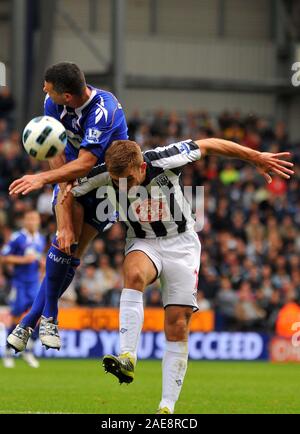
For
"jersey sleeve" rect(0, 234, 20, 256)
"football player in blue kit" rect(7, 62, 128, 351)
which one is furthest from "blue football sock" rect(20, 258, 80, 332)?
"jersey sleeve" rect(0, 234, 20, 256)

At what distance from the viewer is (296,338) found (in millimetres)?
21094

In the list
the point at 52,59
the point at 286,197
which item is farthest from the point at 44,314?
the point at 52,59

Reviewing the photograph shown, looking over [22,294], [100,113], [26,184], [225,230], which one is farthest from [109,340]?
[26,184]

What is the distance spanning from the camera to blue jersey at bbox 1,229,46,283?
1847 centimetres

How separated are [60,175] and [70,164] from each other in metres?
0.17

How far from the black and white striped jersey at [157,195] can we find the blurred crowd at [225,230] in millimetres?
11203

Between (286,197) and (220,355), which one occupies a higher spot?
(286,197)

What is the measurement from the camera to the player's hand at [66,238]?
1022cm

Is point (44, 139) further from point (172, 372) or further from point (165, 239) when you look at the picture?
point (172, 372)

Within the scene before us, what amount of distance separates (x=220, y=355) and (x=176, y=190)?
11956 mm

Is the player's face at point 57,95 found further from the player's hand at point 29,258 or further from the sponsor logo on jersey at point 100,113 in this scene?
the player's hand at point 29,258

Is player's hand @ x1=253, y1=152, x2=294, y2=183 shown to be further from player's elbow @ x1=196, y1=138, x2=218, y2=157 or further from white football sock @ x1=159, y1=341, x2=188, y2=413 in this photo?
white football sock @ x1=159, y1=341, x2=188, y2=413

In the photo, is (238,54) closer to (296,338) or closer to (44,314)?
(296,338)

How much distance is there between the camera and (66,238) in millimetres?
10211
